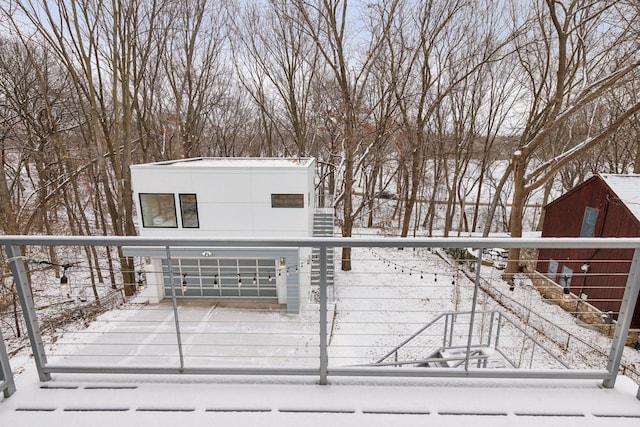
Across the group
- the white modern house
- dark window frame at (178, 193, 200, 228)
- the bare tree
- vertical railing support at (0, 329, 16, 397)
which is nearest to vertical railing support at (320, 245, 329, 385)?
vertical railing support at (0, 329, 16, 397)

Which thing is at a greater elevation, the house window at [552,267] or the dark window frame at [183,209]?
the dark window frame at [183,209]

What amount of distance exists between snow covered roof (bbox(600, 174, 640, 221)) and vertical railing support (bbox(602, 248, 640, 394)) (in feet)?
30.4

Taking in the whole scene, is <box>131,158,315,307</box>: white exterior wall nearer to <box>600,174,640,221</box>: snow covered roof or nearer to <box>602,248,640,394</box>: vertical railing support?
<box>602,248,640,394</box>: vertical railing support

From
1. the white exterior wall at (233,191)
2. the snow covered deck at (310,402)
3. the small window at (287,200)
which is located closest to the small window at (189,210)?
the white exterior wall at (233,191)

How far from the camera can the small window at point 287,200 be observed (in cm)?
848

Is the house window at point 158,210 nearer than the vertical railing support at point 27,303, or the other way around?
the vertical railing support at point 27,303

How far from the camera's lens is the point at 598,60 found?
876cm

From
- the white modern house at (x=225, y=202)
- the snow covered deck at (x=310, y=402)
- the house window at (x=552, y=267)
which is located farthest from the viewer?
the house window at (x=552, y=267)

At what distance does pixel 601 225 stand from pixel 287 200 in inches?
381

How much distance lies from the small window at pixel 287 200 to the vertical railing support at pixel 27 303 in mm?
6760

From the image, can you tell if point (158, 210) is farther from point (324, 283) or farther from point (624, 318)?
point (624, 318)

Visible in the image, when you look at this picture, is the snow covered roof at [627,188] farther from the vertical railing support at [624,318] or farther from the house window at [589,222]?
the vertical railing support at [624,318]

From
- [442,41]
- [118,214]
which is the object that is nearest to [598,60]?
[442,41]

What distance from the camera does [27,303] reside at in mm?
1723
